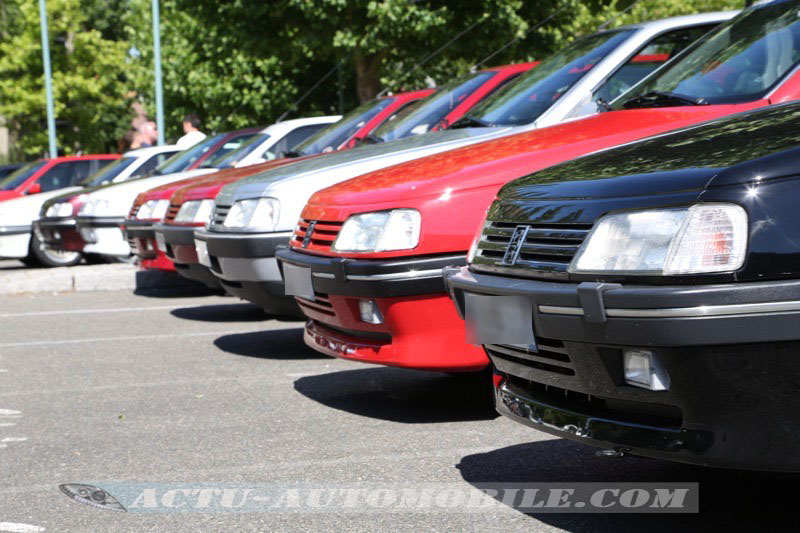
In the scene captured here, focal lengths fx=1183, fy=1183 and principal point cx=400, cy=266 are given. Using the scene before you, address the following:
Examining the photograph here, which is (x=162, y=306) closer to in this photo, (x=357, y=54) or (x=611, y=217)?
(x=611, y=217)

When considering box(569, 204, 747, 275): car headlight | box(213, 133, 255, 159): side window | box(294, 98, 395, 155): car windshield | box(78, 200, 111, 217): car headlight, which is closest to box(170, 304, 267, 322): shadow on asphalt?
box(294, 98, 395, 155): car windshield

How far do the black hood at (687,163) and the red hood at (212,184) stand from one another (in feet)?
16.0

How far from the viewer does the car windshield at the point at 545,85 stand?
709 centimetres

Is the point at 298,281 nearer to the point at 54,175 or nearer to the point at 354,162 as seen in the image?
the point at 354,162

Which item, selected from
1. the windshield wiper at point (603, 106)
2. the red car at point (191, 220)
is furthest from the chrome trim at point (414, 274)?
the red car at point (191, 220)

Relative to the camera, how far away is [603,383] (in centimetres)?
325

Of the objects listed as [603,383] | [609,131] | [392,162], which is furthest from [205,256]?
[603,383]

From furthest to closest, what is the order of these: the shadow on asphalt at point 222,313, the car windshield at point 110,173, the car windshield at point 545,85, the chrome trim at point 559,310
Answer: the car windshield at point 110,173 → the shadow on asphalt at point 222,313 → the car windshield at point 545,85 → the chrome trim at point 559,310

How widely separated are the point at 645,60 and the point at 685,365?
4994mm

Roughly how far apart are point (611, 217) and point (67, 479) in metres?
2.48

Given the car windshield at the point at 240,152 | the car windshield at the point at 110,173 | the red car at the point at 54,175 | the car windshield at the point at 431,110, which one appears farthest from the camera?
the red car at the point at 54,175

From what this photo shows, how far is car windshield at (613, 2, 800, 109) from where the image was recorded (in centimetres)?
531

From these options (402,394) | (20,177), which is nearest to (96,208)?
(20,177)

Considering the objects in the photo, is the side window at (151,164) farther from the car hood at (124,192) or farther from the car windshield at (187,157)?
the car hood at (124,192)
